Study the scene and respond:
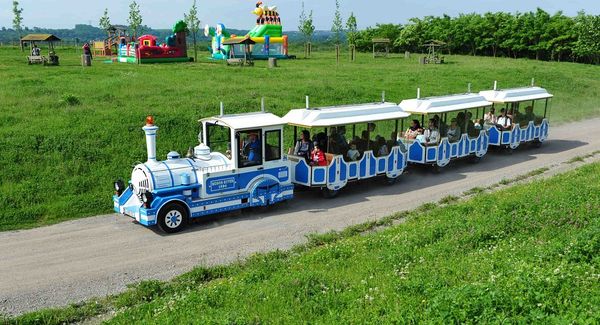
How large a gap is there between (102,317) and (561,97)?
33.0 m

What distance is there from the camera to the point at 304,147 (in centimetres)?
1495

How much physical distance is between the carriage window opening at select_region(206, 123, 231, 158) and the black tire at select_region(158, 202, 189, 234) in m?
1.87

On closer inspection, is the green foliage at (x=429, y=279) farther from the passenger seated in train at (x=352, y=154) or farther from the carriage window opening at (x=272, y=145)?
the passenger seated in train at (x=352, y=154)

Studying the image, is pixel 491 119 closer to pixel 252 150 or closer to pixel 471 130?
pixel 471 130

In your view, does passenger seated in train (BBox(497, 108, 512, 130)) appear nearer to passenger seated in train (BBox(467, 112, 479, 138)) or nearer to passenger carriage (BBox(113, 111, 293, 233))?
passenger seated in train (BBox(467, 112, 479, 138))

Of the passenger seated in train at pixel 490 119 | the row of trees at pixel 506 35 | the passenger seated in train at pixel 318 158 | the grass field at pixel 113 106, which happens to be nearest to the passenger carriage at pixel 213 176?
the passenger seated in train at pixel 318 158

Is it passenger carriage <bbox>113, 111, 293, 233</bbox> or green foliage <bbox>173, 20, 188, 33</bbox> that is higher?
green foliage <bbox>173, 20, 188, 33</bbox>

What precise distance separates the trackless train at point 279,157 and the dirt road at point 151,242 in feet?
1.48

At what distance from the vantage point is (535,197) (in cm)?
1252

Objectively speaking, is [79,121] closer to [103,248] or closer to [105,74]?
[103,248]

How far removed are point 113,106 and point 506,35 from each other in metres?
53.5

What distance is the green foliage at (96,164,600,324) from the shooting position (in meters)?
6.80

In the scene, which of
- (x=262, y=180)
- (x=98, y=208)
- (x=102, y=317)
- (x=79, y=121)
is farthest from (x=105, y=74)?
(x=102, y=317)

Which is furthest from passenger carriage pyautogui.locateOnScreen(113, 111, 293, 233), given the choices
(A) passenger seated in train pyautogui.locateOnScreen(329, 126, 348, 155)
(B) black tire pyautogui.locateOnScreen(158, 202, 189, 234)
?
(A) passenger seated in train pyautogui.locateOnScreen(329, 126, 348, 155)
